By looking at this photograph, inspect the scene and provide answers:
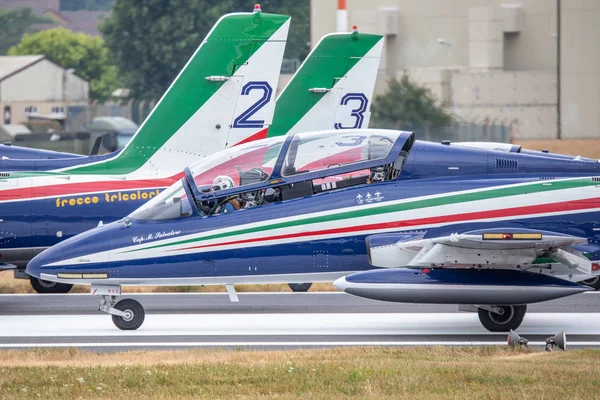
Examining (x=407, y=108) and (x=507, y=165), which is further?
(x=407, y=108)

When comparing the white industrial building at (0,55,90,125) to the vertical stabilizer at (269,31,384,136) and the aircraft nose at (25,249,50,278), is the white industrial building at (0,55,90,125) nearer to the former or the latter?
the vertical stabilizer at (269,31,384,136)

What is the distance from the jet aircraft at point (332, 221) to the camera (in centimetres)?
1259

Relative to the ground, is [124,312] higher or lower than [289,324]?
higher

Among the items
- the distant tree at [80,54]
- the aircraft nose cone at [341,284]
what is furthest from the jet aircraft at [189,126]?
the distant tree at [80,54]

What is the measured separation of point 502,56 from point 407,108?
28.7 feet

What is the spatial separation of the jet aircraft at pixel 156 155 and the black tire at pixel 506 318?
5.36m

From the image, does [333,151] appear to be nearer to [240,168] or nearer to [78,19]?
[240,168]

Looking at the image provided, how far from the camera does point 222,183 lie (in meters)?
12.8

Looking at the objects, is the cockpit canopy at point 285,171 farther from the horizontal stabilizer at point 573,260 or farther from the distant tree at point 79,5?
the distant tree at point 79,5

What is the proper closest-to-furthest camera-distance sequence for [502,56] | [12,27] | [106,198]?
[106,198]
[502,56]
[12,27]

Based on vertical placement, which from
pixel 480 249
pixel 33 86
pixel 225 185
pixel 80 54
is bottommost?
pixel 480 249

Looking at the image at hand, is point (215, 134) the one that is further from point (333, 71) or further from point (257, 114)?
Result: point (333, 71)

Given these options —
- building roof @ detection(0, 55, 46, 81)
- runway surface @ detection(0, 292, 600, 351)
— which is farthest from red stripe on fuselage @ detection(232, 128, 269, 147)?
building roof @ detection(0, 55, 46, 81)

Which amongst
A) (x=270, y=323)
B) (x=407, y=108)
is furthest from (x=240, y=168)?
(x=407, y=108)
